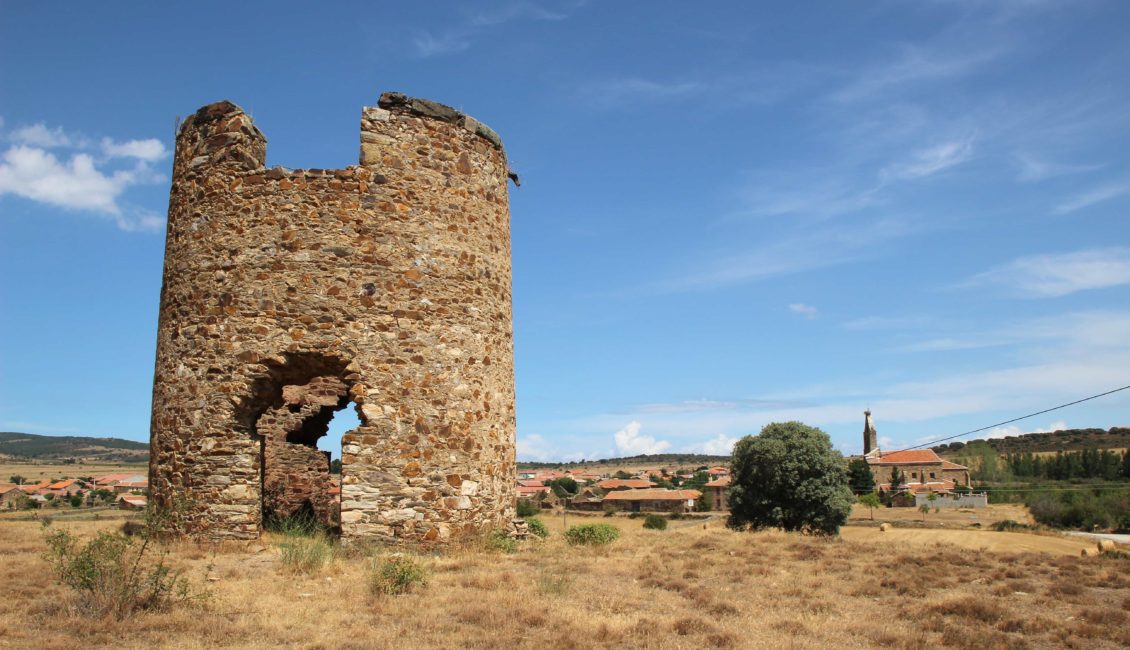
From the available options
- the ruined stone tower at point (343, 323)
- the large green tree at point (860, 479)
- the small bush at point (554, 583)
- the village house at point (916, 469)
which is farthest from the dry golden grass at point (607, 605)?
the village house at point (916, 469)

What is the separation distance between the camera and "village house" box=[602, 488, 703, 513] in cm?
7738

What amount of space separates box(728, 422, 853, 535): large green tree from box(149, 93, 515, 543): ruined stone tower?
24.1 metres

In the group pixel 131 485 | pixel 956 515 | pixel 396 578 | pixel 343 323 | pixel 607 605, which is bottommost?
pixel 956 515

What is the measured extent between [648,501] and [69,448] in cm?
10655

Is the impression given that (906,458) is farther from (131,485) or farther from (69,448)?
(69,448)

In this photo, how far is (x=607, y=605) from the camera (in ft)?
24.2

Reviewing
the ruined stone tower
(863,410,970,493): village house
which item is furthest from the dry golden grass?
(863,410,970,493): village house

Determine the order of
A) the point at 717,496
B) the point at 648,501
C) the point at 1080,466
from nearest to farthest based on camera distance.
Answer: the point at 648,501 → the point at 717,496 → the point at 1080,466

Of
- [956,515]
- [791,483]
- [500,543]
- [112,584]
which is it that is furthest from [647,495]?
[112,584]

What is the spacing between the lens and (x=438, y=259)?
1106 centimetres

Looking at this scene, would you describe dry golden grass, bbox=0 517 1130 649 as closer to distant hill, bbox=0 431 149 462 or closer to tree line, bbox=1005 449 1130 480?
tree line, bbox=1005 449 1130 480

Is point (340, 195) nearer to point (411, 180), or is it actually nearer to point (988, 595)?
point (411, 180)

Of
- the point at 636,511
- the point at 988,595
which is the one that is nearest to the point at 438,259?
the point at 988,595

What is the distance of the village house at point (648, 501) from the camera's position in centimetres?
7738
